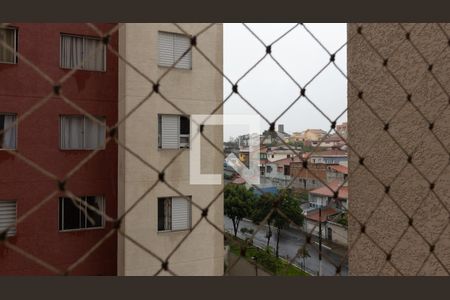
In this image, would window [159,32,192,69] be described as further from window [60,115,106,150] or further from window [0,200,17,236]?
window [0,200,17,236]

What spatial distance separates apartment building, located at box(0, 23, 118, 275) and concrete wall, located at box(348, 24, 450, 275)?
2521 mm

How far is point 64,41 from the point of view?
11.8ft

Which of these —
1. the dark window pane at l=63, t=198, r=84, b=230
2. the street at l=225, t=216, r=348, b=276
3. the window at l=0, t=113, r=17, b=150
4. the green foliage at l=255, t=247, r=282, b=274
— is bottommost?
the street at l=225, t=216, r=348, b=276

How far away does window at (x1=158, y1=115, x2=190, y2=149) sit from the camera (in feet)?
11.7

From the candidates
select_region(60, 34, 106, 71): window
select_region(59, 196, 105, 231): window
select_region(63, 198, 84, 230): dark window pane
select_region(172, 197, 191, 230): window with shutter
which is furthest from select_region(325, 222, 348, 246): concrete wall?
select_region(60, 34, 106, 71): window

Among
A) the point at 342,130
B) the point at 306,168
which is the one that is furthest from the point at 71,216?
the point at 306,168

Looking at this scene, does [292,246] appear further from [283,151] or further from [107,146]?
[283,151]

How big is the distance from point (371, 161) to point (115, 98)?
10.4 ft

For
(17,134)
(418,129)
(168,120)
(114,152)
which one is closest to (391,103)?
(418,129)

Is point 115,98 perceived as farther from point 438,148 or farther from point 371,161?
point 438,148

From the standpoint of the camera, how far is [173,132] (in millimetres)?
3633

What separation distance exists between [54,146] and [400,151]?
133 inches

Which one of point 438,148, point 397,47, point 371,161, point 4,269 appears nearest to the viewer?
point 438,148

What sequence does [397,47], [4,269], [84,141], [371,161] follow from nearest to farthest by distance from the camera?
[397,47]
[371,161]
[4,269]
[84,141]
